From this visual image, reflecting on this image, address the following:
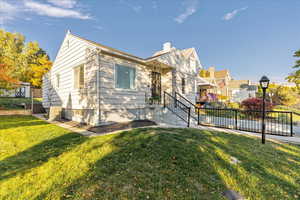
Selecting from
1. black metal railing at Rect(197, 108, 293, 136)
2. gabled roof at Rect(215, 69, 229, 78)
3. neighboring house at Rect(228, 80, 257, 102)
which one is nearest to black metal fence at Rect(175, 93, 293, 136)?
black metal railing at Rect(197, 108, 293, 136)

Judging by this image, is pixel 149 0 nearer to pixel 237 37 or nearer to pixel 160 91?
pixel 160 91

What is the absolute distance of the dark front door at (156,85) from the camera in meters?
9.10

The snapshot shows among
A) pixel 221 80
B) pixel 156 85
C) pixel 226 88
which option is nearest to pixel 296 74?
pixel 226 88

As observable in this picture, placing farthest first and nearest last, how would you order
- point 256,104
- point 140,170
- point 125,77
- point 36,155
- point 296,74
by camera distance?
point 296,74 → point 256,104 → point 125,77 → point 36,155 → point 140,170

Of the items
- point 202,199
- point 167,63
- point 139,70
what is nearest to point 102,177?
point 202,199

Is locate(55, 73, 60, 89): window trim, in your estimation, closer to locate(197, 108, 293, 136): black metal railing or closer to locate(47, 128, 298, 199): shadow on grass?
locate(47, 128, 298, 199): shadow on grass

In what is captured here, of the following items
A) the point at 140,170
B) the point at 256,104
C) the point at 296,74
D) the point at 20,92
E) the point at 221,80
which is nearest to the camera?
the point at 140,170

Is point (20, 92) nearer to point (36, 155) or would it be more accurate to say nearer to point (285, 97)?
point (36, 155)

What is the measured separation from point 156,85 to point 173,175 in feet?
24.1

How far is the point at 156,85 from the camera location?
9.35 meters

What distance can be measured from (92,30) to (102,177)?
1384 cm

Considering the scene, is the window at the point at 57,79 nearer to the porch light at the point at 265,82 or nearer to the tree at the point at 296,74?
the porch light at the point at 265,82

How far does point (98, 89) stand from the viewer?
233 inches

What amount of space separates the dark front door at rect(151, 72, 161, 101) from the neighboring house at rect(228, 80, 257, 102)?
26704mm
